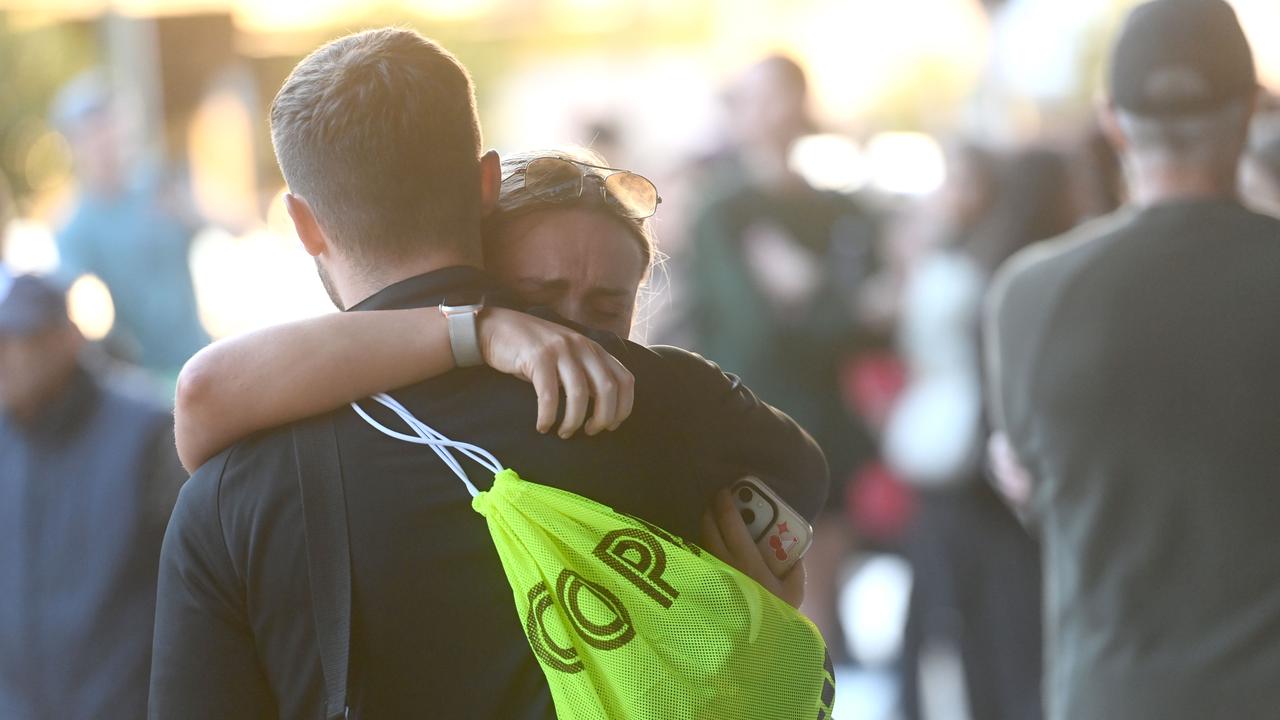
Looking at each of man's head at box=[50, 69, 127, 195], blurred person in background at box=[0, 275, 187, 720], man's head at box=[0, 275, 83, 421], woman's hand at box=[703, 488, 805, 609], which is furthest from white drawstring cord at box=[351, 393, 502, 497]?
man's head at box=[50, 69, 127, 195]

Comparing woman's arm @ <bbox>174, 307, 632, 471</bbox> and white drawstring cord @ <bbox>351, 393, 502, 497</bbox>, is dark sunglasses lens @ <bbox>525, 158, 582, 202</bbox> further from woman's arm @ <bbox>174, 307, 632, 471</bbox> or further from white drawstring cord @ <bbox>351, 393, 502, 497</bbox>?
white drawstring cord @ <bbox>351, 393, 502, 497</bbox>

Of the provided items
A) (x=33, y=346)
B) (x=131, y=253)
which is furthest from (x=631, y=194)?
(x=131, y=253)

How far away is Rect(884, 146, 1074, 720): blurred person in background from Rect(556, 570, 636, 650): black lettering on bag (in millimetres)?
3574

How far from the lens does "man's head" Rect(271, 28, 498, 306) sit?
1.63 metres

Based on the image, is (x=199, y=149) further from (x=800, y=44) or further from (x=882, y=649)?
(x=882, y=649)

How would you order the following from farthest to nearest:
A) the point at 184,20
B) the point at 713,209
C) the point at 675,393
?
the point at 184,20, the point at 713,209, the point at 675,393

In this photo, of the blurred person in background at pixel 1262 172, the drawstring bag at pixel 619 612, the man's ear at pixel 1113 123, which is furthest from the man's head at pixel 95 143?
the drawstring bag at pixel 619 612

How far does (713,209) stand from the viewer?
5836 mm

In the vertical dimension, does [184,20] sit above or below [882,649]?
above

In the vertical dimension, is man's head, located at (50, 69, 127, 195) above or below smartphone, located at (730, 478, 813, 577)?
below

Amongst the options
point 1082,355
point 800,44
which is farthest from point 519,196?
point 800,44

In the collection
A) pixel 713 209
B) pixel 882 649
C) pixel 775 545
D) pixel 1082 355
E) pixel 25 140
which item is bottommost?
pixel 882 649

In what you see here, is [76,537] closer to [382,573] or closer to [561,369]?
[382,573]

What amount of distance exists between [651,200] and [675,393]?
1.24 feet
